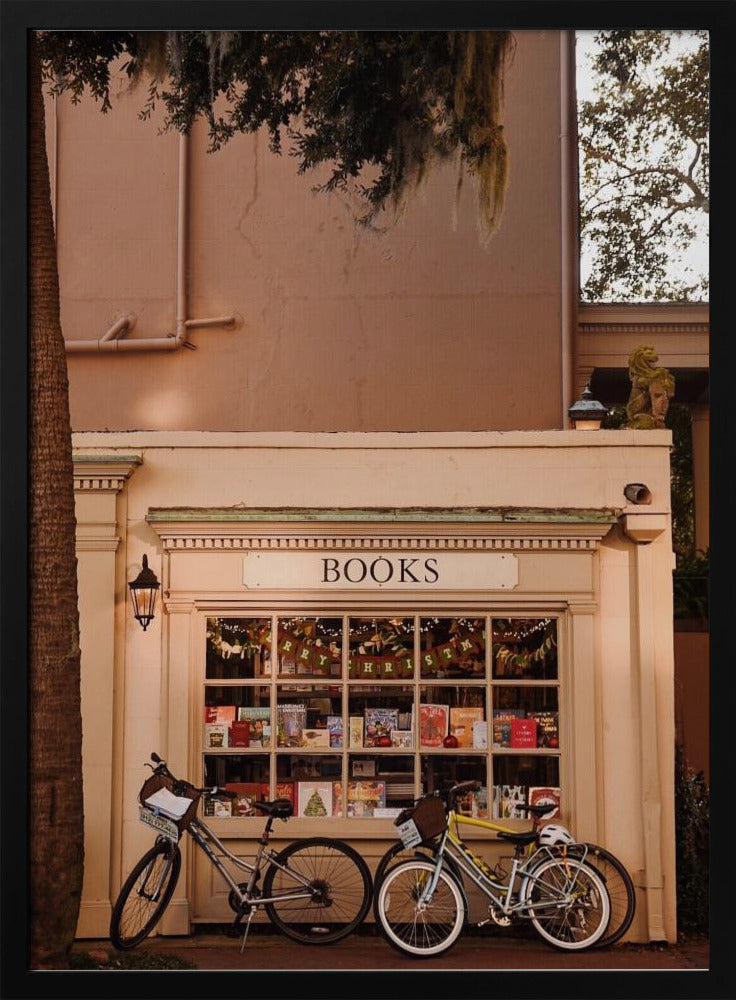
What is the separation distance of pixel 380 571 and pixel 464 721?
1.14 metres

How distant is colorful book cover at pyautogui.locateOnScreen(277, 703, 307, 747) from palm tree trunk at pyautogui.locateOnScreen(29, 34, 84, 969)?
147 centimetres

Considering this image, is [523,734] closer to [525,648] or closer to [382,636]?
[525,648]

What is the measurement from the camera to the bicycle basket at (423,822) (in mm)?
8328

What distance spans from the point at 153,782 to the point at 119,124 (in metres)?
4.83

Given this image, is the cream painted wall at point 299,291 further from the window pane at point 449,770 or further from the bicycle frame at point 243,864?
the bicycle frame at point 243,864

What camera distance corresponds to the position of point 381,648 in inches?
346

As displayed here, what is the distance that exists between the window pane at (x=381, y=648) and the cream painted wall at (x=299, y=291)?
1.73m

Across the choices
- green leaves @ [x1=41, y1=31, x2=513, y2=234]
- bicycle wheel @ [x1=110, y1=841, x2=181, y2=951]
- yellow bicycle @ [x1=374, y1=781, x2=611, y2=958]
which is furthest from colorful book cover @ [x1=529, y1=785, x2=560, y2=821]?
green leaves @ [x1=41, y1=31, x2=513, y2=234]

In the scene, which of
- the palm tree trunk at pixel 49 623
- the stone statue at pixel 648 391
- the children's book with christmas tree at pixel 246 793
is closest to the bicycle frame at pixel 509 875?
the children's book with christmas tree at pixel 246 793

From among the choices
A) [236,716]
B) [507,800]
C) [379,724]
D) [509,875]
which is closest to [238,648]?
[236,716]

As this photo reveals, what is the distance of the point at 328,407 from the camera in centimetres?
988

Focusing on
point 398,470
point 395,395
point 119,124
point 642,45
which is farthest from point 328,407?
point 642,45

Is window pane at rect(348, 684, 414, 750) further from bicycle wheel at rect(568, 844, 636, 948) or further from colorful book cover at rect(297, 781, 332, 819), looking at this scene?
bicycle wheel at rect(568, 844, 636, 948)

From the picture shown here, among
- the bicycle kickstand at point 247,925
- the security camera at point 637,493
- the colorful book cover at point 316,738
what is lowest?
the bicycle kickstand at point 247,925
